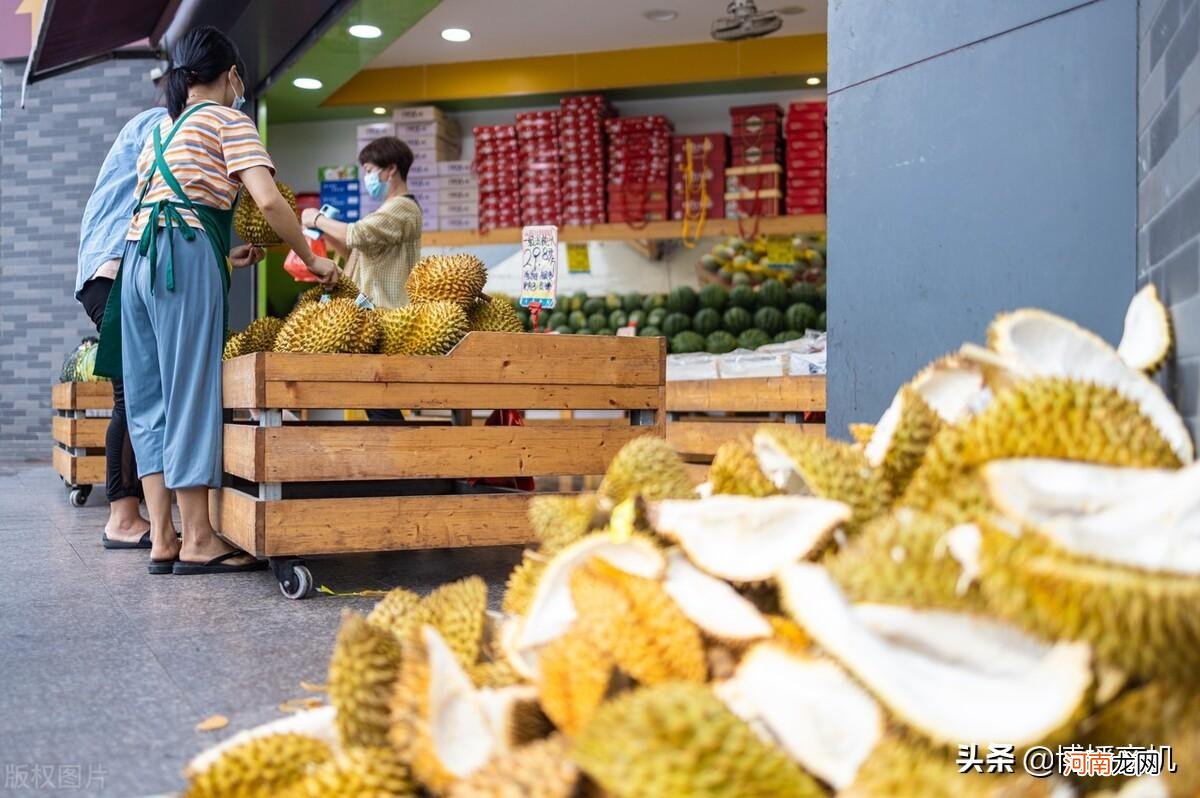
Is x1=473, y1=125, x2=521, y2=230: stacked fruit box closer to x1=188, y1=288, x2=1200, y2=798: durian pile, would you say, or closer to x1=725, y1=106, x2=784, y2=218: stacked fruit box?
x1=725, y1=106, x2=784, y2=218: stacked fruit box

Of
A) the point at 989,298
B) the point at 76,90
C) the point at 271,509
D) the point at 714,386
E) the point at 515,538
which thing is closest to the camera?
the point at 989,298

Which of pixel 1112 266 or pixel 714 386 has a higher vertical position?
pixel 1112 266

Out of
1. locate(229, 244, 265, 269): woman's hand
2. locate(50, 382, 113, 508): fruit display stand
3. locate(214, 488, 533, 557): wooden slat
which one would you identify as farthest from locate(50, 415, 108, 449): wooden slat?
locate(214, 488, 533, 557): wooden slat

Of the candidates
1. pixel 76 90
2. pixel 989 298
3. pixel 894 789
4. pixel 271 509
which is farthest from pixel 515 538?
pixel 76 90

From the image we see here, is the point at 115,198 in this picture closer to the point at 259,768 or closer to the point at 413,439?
the point at 413,439

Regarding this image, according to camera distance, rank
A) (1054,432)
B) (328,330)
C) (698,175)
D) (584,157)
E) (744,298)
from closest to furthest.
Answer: (1054,432), (328,330), (744,298), (698,175), (584,157)

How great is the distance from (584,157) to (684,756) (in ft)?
24.8

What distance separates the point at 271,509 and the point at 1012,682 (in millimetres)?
2640

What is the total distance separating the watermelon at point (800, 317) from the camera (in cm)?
702

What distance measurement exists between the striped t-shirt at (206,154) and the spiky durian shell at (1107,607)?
3.06 meters

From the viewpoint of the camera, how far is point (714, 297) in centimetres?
743

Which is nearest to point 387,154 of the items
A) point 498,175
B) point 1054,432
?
point 498,175

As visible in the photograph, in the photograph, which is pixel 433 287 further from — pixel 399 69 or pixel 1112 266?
pixel 399 69

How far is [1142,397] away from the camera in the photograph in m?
1.35
